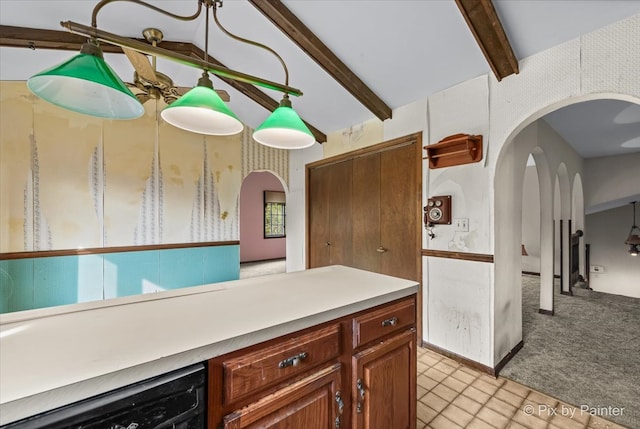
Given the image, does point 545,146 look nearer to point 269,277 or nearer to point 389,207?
point 389,207

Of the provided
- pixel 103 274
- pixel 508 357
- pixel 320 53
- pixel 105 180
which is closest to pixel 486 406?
pixel 508 357

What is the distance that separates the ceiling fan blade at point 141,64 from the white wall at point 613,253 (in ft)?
27.2

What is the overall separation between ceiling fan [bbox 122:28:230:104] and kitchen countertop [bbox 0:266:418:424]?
158 centimetres

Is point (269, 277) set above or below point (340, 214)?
below

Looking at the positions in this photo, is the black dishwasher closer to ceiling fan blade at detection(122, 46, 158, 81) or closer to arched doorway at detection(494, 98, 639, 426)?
ceiling fan blade at detection(122, 46, 158, 81)

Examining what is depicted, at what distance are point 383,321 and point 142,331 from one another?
947mm

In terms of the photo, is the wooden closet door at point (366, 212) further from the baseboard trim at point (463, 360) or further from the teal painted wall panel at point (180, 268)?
the teal painted wall panel at point (180, 268)

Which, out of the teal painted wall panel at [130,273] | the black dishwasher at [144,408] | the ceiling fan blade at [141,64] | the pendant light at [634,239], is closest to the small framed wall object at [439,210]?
the black dishwasher at [144,408]

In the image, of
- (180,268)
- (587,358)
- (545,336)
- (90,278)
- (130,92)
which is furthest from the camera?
(180,268)

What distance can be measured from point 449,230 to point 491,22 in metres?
1.51

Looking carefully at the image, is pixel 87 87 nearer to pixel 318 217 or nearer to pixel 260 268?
pixel 318 217

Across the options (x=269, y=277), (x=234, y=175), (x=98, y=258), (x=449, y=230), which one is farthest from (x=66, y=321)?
(x=234, y=175)

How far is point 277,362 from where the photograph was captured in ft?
2.99

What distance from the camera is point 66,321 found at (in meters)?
0.93
